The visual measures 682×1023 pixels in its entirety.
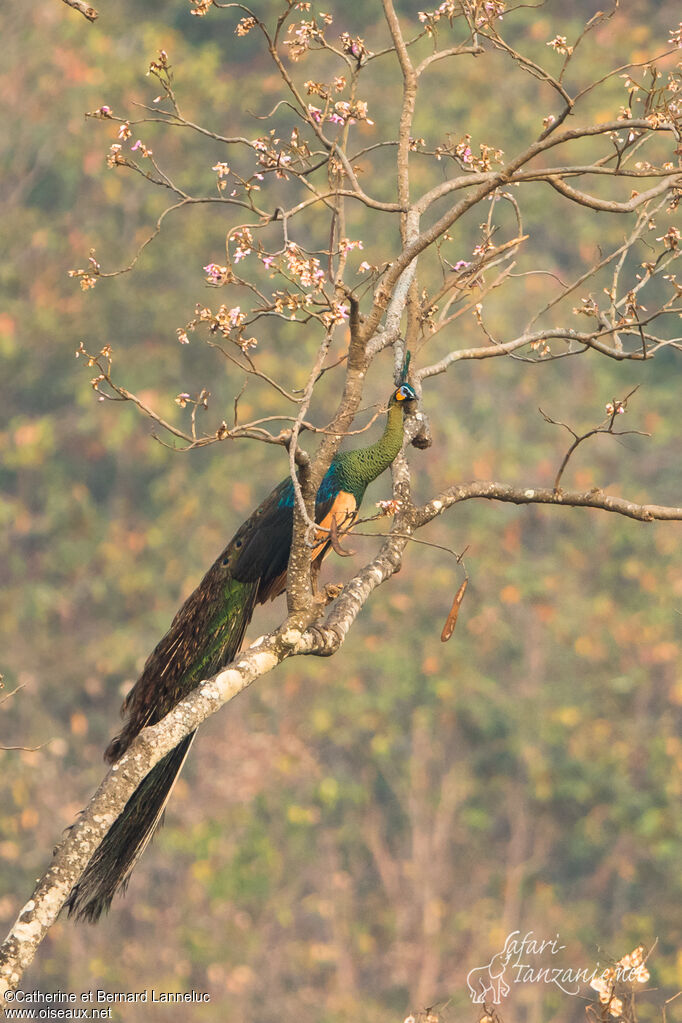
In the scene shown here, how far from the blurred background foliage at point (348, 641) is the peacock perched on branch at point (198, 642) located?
23.0ft

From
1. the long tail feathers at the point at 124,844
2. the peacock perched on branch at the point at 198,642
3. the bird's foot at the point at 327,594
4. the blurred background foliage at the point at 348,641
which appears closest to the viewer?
the bird's foot at the point at 327,594

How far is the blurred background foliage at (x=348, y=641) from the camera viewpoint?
11.5 metres

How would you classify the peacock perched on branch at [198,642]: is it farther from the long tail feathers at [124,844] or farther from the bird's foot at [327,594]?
the bird's foot at [327,594]

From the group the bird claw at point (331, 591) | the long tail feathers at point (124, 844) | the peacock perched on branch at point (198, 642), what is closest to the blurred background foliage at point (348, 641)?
the peacock perched on branch at point (198, 642)

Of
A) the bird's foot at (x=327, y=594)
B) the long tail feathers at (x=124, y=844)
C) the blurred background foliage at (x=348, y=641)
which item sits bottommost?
the long tail feathers at (x=124, y=844)

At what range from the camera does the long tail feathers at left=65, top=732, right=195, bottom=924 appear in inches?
154

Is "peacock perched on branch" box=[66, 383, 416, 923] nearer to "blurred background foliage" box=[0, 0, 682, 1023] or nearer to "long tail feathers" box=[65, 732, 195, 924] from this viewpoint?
"long tail feathers" box=[65, 732, 195, 924]

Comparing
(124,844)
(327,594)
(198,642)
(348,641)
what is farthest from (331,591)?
(348,641)

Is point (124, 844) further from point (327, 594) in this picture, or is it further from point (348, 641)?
point (348, 641)

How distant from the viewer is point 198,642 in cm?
434

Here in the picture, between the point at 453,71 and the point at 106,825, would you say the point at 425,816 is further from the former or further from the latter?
the point at 106,825

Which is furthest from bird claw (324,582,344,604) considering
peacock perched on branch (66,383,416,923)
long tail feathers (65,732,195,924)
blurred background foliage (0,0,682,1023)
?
blurred background foliage (0,0,682,1023)

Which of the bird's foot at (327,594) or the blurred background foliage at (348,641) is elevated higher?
the blurred background foliage at (348,641)

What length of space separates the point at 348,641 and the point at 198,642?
26.7 ft
